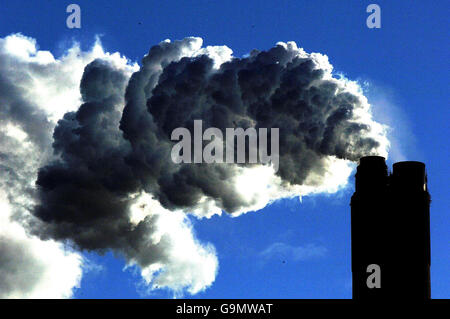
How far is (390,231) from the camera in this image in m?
106

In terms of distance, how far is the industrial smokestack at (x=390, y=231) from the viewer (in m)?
106

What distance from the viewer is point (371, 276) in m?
105

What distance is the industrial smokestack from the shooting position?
10562 cm
